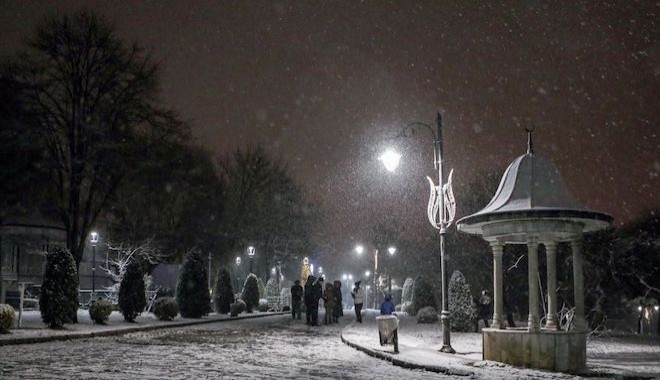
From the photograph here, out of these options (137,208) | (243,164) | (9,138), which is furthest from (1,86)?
(243,164)

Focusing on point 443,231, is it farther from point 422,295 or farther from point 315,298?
point 422,295

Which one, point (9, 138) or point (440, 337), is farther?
point (9, 138)

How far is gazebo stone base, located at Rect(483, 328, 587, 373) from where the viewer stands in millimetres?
14125

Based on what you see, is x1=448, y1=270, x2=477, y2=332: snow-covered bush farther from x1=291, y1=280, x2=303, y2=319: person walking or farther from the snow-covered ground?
x1=291, y1=280, x2=303, y2=319: person walking

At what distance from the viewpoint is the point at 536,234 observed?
49.3ft

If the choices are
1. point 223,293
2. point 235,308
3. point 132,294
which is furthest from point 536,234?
point 223,293

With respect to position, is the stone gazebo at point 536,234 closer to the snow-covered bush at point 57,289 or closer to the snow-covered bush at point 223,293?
the snow-covered bush at point 57,289

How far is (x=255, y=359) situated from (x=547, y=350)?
19.1ft

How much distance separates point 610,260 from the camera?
110 feet

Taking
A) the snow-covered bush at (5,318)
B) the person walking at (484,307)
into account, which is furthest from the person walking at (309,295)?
the snow-covered bush at (5,318)

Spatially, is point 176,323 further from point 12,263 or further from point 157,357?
point 12,263

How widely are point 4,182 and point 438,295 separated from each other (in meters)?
33.3

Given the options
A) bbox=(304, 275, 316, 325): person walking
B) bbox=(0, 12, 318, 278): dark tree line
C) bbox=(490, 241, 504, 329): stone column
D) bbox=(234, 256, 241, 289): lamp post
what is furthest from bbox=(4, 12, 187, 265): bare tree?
bbox=(234, 256, 241, 289): lamp post

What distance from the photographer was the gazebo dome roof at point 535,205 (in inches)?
568
